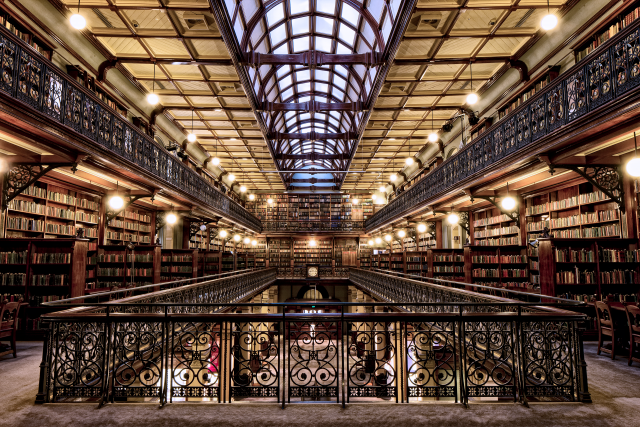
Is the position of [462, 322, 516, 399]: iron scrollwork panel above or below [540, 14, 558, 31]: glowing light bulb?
below

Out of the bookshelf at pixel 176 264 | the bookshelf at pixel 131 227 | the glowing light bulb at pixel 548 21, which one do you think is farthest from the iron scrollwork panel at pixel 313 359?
the bookshelf at pixel 131 227

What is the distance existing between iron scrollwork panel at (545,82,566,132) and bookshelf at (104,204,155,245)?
9.68m

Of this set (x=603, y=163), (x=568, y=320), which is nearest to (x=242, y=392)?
(x=568, y=320)

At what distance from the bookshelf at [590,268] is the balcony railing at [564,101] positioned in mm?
1848

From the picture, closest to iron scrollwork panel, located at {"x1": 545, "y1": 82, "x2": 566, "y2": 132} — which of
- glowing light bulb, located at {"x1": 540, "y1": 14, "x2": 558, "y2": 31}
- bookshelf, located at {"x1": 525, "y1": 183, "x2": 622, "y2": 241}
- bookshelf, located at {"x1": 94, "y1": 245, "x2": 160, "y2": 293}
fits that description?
glowing light bulb, located at {"x1": 540, "y1": 14, "x2": 558, "y2": 31}

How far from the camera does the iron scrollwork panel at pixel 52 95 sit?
14.3 ft

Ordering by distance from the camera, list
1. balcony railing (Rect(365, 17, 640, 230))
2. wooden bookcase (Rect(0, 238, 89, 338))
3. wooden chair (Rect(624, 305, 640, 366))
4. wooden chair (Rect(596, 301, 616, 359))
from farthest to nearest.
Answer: wooden bookcase (Rect(0, 238, 89, 338))
wooden chair (Rect(596, 301, 616, 359))
wooden chair (Rect(624, 305, 640, 366))
balcony railing (Rect(365, 17, 640, 230))

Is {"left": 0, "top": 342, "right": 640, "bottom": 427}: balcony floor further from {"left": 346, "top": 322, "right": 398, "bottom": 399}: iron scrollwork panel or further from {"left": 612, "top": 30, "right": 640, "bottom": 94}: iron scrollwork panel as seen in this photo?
{"left": 612, "top": 30, "right": 640, "bottom": 94}: iron scrollwork panel

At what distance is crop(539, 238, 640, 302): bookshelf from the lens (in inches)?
230

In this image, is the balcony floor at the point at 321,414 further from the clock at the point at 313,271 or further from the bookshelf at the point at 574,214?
the clock at the point at 313,271

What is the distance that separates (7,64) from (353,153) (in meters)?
10.9

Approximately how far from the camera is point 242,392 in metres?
3.02

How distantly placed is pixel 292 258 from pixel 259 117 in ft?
33.6

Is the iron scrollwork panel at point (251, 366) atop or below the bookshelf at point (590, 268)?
below
